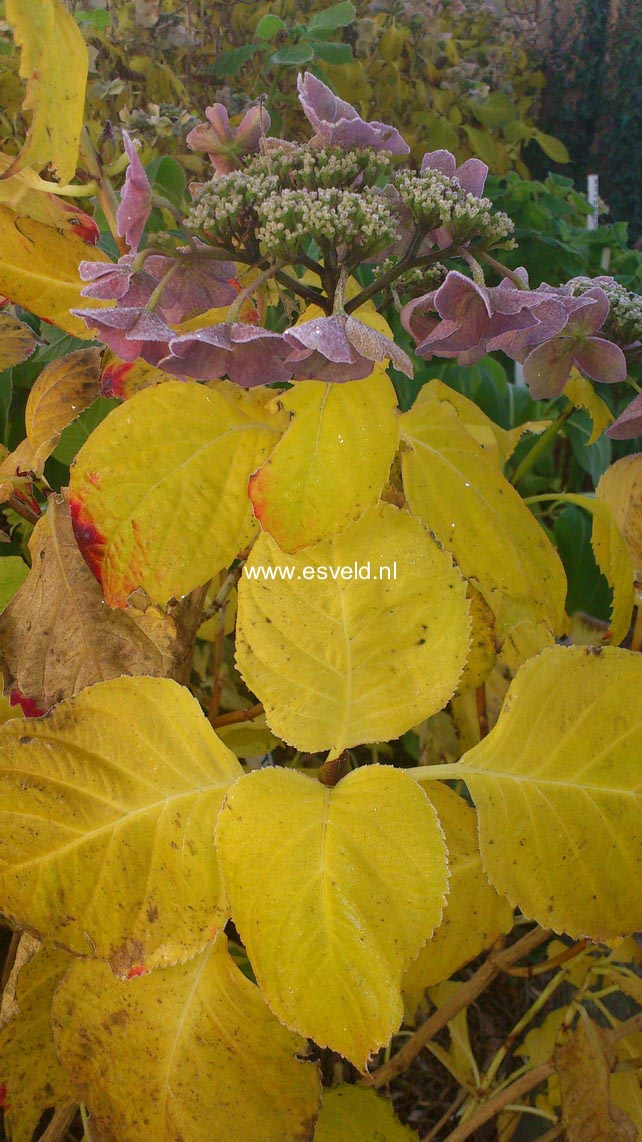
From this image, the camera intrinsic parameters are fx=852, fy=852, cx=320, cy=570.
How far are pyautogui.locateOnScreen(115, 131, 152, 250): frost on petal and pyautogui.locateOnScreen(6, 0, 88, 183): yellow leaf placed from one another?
2 centimetres

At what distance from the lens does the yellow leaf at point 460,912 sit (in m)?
0.43

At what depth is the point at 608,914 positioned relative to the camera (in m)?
0.36

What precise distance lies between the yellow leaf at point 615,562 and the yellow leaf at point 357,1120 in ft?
0.97

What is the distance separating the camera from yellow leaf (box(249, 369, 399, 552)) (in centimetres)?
35

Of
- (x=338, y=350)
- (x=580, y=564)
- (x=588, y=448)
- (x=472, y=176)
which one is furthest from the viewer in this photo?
(x=588, y=448)

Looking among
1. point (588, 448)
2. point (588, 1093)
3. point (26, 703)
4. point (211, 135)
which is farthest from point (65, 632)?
point (588, 448)

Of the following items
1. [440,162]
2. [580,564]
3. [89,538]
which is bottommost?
[580,564]

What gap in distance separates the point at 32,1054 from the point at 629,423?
1.58 ft

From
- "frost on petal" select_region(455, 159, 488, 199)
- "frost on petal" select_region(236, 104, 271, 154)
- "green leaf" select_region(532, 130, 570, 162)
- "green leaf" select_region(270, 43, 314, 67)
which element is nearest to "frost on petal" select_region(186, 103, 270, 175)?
"frost on petal" select_region(236, 104, 271, 154)

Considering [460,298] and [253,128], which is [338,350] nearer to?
[460,298]

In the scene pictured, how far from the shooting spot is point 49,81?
34 cm

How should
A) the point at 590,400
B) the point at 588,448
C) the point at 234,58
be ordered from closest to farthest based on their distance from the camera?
the point at 590,400 → the point at 588,448 → the point at 234,58

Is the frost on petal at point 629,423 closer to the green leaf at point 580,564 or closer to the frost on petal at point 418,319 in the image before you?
the frost on petal at point 418,319

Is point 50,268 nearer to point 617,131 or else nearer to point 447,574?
→ point 447,574
